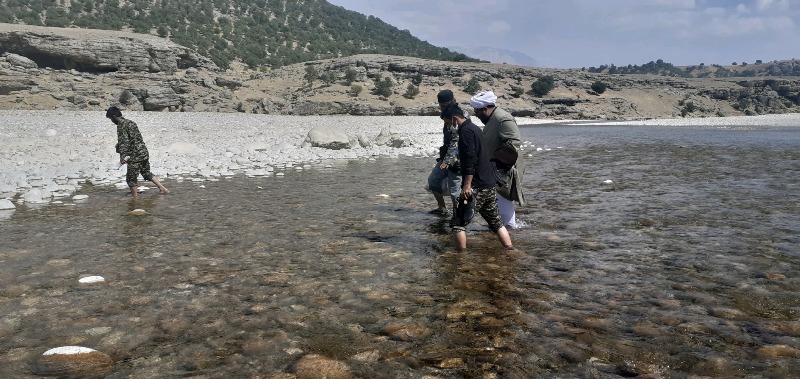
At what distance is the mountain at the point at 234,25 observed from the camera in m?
61.4

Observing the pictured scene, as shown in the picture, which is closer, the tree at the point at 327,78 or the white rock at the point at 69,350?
the white rock at the point at 69,350

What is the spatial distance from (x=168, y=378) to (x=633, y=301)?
11.9ft

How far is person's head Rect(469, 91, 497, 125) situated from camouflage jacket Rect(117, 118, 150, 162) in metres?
7.10

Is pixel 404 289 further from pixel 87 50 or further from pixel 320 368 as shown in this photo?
pixel 87 50

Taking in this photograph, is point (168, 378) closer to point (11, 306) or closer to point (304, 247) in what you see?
point (11, 306)

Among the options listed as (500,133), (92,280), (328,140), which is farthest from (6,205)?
(328,140)

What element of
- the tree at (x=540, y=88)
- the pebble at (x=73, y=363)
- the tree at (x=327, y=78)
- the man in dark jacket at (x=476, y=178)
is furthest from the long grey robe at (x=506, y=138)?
the tree at (x=540, y=88)

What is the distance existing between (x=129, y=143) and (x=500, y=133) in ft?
24.9

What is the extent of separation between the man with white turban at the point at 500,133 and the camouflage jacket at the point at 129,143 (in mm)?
7134

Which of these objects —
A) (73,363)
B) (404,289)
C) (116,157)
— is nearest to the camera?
(73,363)

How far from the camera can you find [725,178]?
1273 centimetres

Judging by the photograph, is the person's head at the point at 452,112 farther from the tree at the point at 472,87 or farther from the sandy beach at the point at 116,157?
the tree at the point at 472,87

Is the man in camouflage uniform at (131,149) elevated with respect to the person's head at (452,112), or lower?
lower

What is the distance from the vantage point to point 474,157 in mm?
5867
